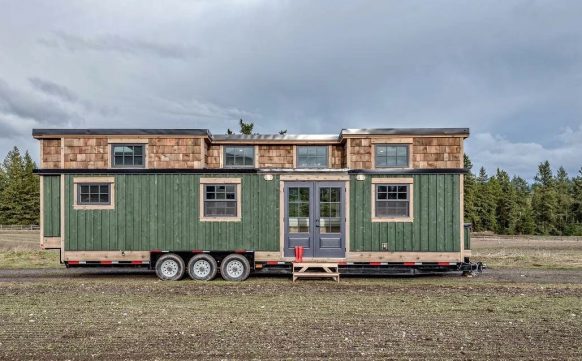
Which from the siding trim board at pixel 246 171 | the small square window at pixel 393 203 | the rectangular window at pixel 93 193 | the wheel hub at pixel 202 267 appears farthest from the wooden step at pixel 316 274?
the rectangular window at pixel 93 193

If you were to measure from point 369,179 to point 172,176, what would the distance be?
6.56 m

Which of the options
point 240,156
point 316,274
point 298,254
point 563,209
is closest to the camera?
point 316,274

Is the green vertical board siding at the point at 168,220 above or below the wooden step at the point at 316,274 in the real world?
above

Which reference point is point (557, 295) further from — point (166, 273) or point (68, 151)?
point (68, 151)

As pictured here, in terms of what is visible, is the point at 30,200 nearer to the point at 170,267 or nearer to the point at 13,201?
the point at 13,201

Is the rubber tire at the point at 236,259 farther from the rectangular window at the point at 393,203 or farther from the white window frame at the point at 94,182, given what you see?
the rectangular window at the point at 393,203

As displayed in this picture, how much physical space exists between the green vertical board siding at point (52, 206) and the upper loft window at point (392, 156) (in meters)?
10.9

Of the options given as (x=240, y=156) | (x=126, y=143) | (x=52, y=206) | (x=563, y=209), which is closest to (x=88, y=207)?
(x=52, y=206)

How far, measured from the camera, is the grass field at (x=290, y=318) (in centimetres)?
660

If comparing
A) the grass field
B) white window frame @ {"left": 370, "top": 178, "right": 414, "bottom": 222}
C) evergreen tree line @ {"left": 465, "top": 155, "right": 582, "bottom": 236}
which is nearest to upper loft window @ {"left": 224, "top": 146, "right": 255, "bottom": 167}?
the grass field

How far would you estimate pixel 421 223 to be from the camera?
13.9 meters

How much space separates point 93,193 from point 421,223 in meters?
10.9

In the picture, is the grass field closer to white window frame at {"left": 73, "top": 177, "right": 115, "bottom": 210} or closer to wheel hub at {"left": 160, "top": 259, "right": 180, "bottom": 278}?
wheel hub at {"left": 160, "top": 259, "right": 180, "bottom": 278}

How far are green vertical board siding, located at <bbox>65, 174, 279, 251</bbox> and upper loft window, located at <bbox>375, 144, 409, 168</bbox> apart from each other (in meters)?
3.76
